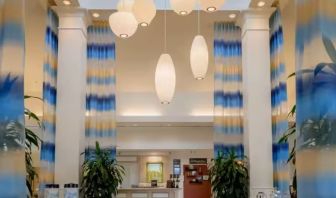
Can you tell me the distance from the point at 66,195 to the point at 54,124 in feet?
4.08

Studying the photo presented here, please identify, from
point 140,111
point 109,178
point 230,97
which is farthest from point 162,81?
point 140,111

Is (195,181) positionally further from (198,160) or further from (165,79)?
(165,79)

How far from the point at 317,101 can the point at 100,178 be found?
18.1 feet

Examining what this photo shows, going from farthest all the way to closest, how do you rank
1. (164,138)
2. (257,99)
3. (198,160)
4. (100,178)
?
(198,160), (164,138), (257,99), (100,178)

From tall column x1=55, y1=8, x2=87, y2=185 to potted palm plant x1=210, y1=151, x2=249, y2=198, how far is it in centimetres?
240

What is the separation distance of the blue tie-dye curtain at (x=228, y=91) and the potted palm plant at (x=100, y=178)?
2035 millimetres

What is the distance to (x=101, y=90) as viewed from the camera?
26.5 ft

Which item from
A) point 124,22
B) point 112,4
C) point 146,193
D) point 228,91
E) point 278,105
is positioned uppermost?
point 112,4

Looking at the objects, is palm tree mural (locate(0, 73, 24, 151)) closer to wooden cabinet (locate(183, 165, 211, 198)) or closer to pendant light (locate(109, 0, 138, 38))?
pendant light (locate(109, 0, 138, 38))

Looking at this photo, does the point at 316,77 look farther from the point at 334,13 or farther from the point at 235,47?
the point at 235,47

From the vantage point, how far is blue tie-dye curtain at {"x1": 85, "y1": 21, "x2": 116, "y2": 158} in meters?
7.85

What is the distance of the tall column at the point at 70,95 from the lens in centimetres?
714

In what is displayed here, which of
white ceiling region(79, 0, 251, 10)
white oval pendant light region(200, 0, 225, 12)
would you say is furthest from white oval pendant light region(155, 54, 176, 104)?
white ceiling region(79, 0, 251, 10)

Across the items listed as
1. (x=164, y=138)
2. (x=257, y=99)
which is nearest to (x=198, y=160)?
(x=164, y=138)
